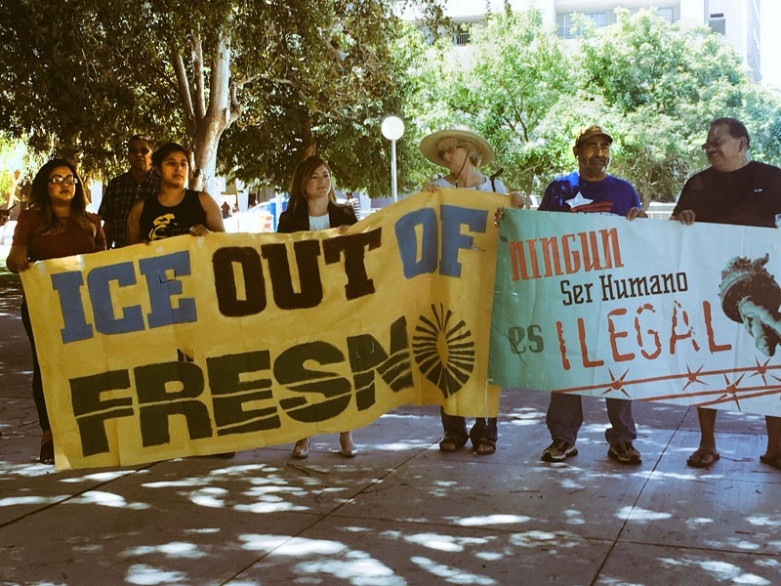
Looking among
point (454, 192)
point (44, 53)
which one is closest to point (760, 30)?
point (44, 53)

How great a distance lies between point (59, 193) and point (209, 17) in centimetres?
544

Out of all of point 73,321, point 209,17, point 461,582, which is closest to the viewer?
point 461,582

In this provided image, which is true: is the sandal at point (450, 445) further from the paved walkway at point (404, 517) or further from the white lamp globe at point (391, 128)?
the white lamp globe at point (391, 128)

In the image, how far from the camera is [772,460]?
19.5 feet

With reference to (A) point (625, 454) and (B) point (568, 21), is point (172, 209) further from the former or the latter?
(B) point (568, 21)

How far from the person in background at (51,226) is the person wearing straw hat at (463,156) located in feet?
7.14

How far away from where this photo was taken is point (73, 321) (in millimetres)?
5598

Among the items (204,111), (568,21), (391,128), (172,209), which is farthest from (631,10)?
(172,209)

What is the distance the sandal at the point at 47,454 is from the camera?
20.9 feet

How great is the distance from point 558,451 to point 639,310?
991 mm

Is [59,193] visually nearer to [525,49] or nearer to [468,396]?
[468,396]

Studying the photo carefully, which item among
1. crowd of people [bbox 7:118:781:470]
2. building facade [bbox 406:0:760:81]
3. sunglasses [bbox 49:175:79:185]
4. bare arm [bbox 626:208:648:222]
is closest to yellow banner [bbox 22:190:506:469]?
crowd of people [bbox 7:118:781:470]

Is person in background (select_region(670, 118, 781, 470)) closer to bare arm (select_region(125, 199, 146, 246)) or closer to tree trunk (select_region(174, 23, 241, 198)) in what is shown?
bare arm (select_region(125, 199, 146, 246))

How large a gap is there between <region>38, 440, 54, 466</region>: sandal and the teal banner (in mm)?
2731
